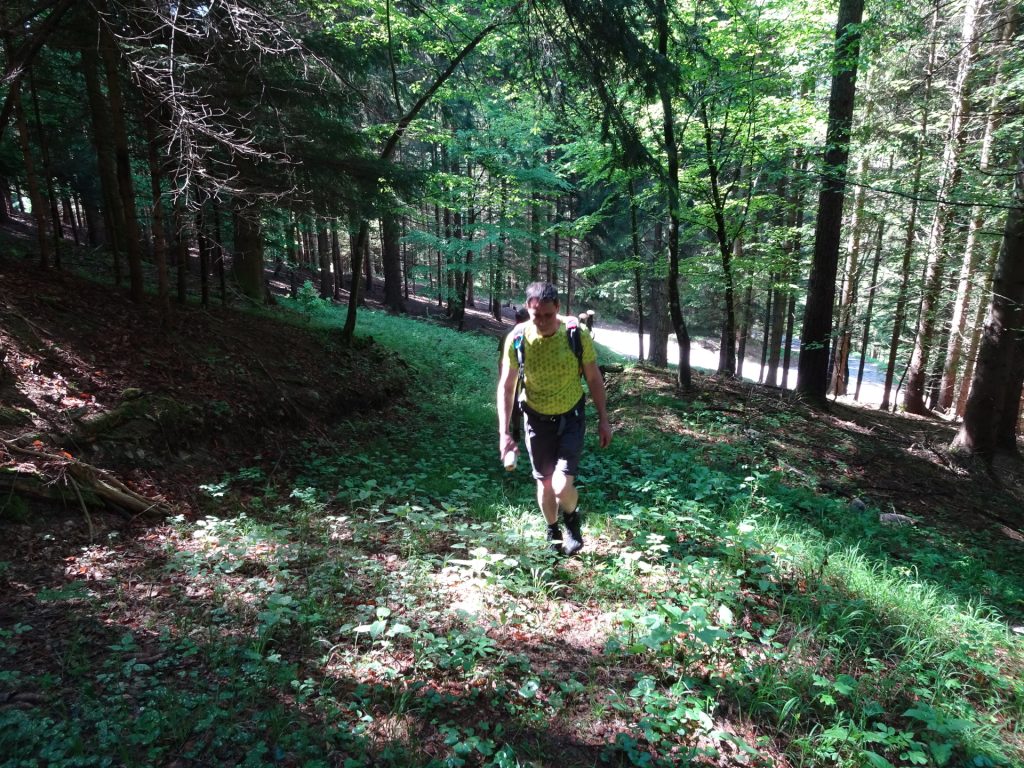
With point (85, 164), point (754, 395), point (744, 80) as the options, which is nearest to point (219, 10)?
point (744, 80)

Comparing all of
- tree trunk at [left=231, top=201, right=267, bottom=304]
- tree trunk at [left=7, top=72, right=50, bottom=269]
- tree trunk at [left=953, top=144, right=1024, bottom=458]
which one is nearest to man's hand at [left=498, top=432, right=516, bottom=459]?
tree trunk at [left=7, top=72, right=50, bottom=269]

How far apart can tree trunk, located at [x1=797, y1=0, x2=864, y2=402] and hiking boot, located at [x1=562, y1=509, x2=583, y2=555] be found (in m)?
6.98

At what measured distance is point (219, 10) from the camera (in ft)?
18.6

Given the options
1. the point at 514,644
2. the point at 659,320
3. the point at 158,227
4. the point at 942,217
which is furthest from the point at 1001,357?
the point at 158,227

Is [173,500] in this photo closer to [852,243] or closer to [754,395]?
[754,395]

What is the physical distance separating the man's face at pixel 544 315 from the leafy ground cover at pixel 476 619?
1693mm

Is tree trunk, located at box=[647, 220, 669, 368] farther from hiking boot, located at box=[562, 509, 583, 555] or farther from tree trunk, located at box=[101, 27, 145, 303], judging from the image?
tree trunk, located at box=[101, 27, 145, 303]

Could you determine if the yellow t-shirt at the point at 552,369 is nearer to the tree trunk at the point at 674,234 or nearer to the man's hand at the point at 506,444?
the man's hand at the point at 506,444

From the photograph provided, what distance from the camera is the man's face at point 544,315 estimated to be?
12.0 feet

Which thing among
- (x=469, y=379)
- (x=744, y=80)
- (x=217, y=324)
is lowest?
(x=469, y=379)

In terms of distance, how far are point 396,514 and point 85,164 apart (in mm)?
13126

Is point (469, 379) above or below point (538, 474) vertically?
below

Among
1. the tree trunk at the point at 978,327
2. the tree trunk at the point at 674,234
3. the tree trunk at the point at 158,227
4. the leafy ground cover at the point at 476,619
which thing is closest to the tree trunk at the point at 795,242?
the tree trunk at the point at 674,234

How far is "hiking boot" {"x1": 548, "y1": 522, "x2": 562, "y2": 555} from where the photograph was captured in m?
4.05
